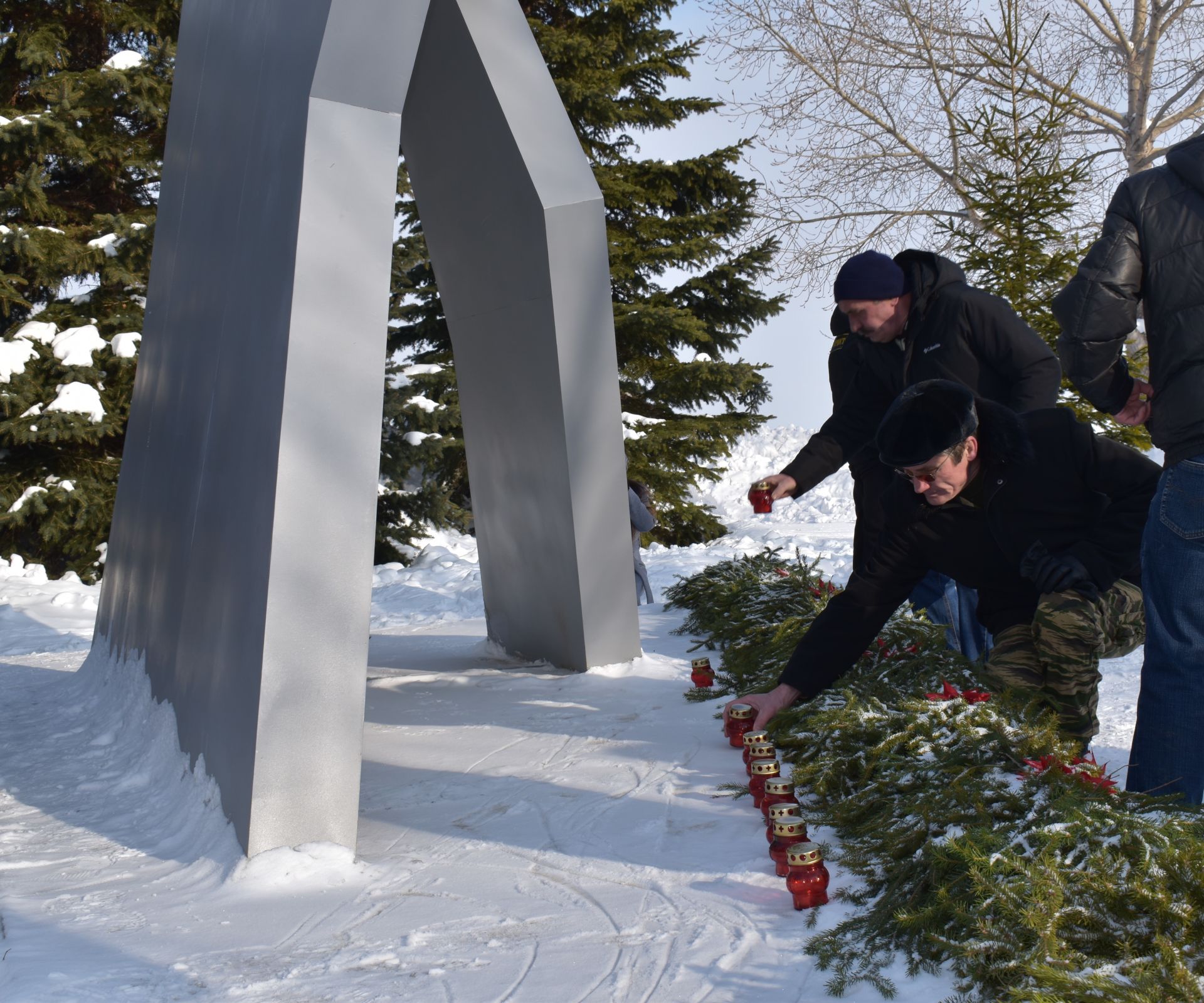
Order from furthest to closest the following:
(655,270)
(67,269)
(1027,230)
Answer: (655,270)
(67,269)
(1027,230)

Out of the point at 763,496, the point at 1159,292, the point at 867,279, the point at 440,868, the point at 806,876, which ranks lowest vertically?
the point at 440,868

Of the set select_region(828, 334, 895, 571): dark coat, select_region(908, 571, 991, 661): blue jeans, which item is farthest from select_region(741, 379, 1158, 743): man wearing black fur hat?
select_region(828, 334, 895, 571): dark coat

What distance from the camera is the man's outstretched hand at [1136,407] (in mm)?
3143

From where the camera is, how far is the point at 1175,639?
283 centimetres

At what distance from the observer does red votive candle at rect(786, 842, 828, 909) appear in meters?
2.51

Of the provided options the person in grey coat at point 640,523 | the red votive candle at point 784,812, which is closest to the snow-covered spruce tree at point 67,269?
the person in grey coat at point 640,523

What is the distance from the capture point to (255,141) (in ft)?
13.8

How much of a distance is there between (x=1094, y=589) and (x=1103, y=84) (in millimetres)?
14178

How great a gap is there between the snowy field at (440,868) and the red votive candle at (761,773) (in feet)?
0.28

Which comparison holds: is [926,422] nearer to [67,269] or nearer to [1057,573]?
[1057,573]

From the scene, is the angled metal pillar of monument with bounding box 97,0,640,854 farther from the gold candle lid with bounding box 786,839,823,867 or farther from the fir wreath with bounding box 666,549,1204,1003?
the fir wreath with bounding box 666,549,1204,1003

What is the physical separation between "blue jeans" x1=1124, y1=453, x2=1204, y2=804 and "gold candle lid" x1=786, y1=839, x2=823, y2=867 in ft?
3.27

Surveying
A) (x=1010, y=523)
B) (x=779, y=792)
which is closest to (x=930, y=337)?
(x=1010, y=523)

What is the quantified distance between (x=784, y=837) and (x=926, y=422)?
1299 mm
